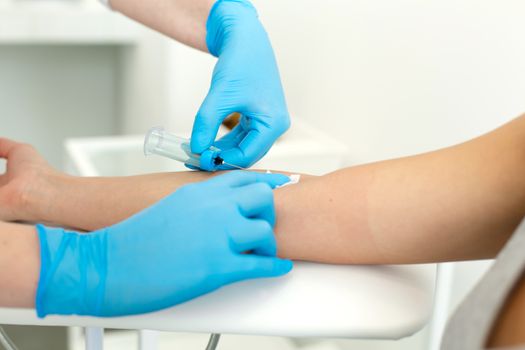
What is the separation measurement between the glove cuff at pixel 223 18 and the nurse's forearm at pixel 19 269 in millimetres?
588

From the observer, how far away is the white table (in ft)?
2.15

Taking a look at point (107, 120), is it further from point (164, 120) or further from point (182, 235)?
point (182, 235)

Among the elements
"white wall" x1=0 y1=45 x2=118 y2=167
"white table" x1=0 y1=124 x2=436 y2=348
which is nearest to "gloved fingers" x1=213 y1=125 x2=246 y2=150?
"white table" x1=0 y1=124 x2=436 y2=348

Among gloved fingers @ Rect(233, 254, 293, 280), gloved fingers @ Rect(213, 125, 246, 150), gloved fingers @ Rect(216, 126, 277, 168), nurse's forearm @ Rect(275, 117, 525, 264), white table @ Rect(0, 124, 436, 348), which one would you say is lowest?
white table @ Rect(0, 124, 436, 348)

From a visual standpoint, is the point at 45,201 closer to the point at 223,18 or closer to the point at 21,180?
the point at 21,180

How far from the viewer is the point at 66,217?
36.1 inches

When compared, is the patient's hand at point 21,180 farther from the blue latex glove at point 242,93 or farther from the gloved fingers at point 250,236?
the gloved fingers at point 250,236

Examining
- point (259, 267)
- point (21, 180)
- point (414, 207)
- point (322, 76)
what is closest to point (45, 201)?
point (21, 180)

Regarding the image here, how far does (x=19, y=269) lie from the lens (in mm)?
662

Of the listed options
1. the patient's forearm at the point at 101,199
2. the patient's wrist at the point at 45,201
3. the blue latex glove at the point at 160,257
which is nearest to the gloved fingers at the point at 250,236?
the blue latex glove at the point at 160,257

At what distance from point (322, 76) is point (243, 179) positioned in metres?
1.22

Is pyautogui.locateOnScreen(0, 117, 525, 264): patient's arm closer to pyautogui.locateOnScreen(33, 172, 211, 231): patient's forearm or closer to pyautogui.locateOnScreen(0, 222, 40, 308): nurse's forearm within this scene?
pyautogui.locateOnScreen(33, 172, 211, 231): patient's forearm

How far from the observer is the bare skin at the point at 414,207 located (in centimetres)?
76

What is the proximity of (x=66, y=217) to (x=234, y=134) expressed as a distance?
32cm
